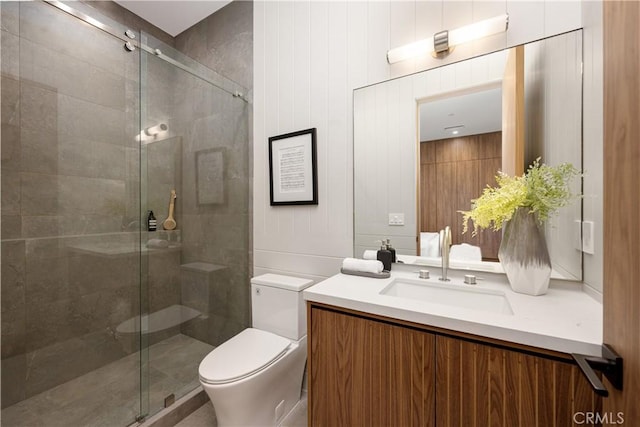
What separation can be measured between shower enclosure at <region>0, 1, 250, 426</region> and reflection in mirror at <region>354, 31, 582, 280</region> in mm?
1046

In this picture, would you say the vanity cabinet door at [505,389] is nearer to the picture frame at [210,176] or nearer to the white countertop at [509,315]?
the white countertop at [509,315]

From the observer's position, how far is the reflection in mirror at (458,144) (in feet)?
3.60

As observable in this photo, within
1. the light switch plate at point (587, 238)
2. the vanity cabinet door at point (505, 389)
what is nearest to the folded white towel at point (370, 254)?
the vanity cabinet door at point (505, 389)

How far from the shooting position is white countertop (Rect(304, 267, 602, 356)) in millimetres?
703

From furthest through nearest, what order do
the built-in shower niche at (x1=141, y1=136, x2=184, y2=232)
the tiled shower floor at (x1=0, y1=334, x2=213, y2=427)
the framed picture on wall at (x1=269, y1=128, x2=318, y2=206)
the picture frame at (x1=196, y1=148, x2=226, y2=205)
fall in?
the picture frame at (x1=196, y1=148, x2=226, y2=205), the built-in shower niche at (x1=141, y1=136, x2=184, y2=232), the framed picture on wall at (x1=269, y1=128, x2=318, y2=206), the tiled shower floor at (x1=0, y1=334, x2=213, y2=427)

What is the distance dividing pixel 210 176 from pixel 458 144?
69.1 inches

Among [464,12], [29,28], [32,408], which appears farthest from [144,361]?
[464,12]

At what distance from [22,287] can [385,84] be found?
2.41 metres

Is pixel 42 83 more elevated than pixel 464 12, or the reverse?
pixel 464 12

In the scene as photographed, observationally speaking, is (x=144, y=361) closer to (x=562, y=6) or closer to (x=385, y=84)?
(x=385, y=84)

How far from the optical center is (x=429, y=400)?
2.79 feet

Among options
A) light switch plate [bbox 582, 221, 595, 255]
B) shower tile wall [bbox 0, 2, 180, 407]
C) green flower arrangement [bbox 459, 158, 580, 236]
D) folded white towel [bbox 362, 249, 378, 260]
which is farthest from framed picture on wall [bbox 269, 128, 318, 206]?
light switch plate [bbox 582, 221, 595, 255]

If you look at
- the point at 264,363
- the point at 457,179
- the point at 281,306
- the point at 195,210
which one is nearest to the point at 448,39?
the point at 457,179

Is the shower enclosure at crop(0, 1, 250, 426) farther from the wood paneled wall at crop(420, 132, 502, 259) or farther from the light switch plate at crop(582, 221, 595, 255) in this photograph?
the light switch plate at crop(582, 221, 595, 255)
